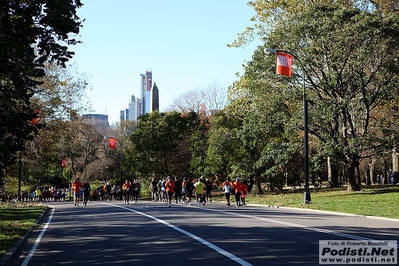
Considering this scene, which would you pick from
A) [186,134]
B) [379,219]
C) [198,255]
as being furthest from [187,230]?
[186,134]

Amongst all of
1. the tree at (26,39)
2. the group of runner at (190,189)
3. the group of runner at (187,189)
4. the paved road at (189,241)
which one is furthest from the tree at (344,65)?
the tree at (26,39)

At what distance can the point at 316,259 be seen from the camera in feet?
33.6

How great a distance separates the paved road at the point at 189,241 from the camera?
10883mm

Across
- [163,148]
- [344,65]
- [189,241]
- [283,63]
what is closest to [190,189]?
[283,63]

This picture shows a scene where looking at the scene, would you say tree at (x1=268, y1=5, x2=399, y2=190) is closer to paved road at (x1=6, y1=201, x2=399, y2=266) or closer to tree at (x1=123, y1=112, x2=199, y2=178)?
paved road at (x1=6, y1=201, x2=399, y2=266)

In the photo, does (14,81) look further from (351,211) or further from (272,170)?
(272,170)

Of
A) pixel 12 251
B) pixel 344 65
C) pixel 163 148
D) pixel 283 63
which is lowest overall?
pixel 12 251

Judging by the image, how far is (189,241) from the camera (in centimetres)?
1349

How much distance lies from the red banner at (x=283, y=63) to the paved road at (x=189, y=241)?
46.4 feet

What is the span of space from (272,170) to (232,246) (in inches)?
986

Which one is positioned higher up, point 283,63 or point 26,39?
point 283,63

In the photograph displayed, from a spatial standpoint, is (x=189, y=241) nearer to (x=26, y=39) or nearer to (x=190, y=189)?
(x=26, y=39)

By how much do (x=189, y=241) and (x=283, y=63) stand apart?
2037 centimetres

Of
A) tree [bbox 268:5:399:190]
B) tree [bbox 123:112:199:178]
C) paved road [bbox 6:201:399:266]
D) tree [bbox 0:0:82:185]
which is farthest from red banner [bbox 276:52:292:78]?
tree [bbox 123:112:199:178]
